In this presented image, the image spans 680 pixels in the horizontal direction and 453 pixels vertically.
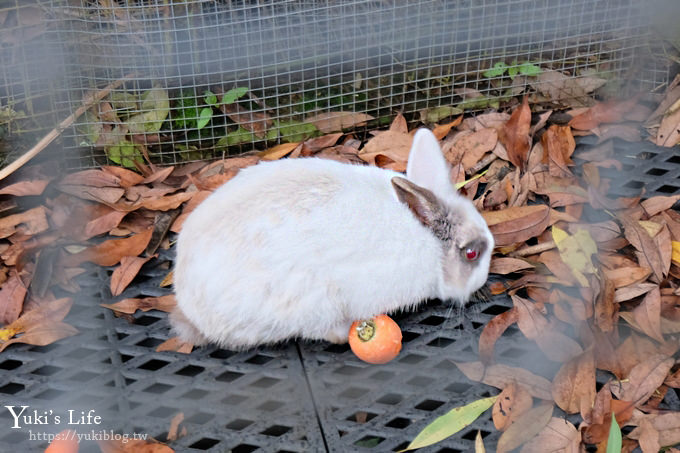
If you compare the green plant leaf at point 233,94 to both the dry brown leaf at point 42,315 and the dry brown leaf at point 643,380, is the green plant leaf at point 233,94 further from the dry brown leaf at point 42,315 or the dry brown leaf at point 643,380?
the dry brown leaf at point 643,380

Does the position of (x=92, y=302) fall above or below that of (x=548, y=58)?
below

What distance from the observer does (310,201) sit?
2.15m

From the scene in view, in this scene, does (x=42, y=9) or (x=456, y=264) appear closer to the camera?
(x=456, y=264)

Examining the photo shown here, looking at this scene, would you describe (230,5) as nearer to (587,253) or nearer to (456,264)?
(456,264)

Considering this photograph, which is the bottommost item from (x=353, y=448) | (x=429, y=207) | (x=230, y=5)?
(x=353, y=448)

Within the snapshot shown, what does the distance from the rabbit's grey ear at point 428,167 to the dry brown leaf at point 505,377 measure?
0.55m

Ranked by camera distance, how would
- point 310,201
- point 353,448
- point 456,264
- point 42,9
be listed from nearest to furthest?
point 353,448 → point 310,201 → point 456,264 → point 42,9

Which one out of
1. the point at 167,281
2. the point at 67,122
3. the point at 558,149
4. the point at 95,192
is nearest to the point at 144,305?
the point at 167,281

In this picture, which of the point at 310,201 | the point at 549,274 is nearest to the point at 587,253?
the point at 549,274

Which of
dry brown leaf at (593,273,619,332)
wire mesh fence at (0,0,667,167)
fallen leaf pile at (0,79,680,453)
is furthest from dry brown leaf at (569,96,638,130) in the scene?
dry brown leaf at (593,273,619,332)

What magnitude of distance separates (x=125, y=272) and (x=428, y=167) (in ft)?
3.53

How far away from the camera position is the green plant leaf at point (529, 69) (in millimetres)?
3129

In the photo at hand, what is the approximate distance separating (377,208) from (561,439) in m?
0.81

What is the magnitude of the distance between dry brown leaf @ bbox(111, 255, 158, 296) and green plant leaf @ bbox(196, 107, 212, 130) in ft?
2.01
